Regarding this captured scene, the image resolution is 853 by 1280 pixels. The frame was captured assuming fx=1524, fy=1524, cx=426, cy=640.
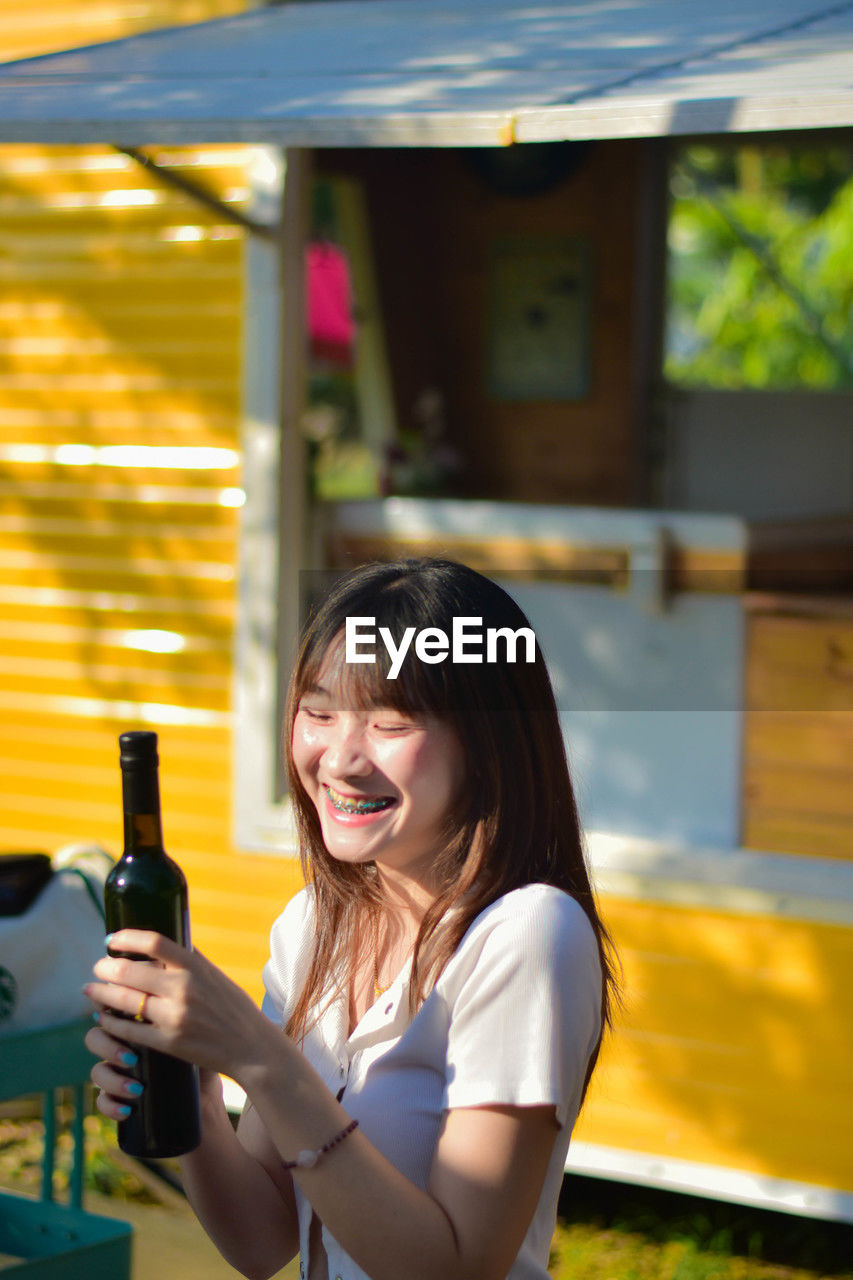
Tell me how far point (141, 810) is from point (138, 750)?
0.12 metres

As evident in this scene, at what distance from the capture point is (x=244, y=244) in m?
5.23

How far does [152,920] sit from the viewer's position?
73.5 inches

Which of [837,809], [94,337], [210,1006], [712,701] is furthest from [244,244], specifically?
[210,1006]

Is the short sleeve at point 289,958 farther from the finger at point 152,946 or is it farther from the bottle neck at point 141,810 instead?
the finger at point 152,946

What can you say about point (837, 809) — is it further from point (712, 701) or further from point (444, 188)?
point (444, 188)

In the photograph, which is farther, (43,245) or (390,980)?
(43,245)

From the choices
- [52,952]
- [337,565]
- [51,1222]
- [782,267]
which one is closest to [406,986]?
[51,1222]

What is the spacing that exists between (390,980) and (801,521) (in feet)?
13.6

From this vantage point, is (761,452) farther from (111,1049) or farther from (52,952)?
(111,1049)

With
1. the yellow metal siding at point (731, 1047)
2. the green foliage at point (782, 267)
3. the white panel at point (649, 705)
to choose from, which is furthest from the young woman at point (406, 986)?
the green foliage at point (782, 267)

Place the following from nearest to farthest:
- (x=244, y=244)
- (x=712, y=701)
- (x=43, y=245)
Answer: (x=712, y=701)
(x=244, y=244)
(x=43, y=245)

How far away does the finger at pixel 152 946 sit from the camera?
4.95 ft

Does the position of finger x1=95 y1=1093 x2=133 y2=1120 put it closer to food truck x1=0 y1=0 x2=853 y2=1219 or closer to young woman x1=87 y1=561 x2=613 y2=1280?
young woman x1=87 y1=561 x2=613 y2=1280

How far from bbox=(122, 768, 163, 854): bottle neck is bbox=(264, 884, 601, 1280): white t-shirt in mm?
320
